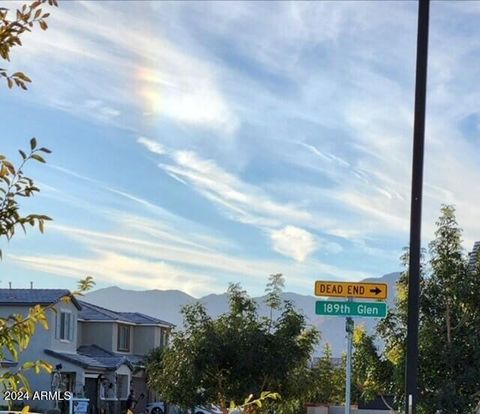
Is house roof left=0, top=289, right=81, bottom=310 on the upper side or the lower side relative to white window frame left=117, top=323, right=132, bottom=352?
upper

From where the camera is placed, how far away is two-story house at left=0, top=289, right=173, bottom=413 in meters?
41.5

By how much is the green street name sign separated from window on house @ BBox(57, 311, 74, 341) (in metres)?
33.9

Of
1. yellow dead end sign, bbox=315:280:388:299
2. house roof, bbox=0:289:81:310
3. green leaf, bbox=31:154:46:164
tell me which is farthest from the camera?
house roof, bbox=0:289:81:310

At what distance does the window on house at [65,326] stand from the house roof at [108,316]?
5.64 meters

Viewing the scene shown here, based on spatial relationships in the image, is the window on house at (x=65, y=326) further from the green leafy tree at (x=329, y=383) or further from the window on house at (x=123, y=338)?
the green leafy tree at (x=329, y=383)

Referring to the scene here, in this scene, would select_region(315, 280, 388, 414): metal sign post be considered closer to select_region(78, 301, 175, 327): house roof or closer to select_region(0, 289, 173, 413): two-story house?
select_region(0, 289, 173, 413): two-story house

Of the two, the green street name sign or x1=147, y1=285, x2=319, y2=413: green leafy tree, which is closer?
the green street name sign

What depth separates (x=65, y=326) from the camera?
1785 inches

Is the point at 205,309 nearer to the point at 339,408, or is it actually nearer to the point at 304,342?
the point at 304,342

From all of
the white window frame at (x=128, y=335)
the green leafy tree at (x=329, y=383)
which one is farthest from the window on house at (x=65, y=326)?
the green leafy tree at (x=329, y=383)

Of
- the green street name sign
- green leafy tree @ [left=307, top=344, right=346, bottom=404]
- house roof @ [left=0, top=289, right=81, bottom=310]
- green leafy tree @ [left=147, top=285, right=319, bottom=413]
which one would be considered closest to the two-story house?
house roof @ [left=0, top=289, right=81, bottom=310]

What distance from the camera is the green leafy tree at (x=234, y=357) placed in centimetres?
1973

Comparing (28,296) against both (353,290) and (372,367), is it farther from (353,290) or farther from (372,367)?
(353,290)

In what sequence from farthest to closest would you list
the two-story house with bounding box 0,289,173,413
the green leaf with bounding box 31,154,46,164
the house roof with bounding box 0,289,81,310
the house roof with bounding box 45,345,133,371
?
the house roof with bounding box 45,345,133,371 < the two-story house with bounding box 0,289,173,413 < the house roof with bounding box 0,289,81,310 < the green leaf with bounding box 31,154,46,164
